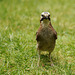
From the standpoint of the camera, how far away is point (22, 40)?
4887 millimetres

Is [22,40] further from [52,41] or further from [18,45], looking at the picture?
[52,41]

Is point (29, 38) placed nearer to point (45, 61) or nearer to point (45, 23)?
point (45, 61)

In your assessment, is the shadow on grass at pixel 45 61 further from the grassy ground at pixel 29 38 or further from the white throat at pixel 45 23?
the white throat at pixel 45 23

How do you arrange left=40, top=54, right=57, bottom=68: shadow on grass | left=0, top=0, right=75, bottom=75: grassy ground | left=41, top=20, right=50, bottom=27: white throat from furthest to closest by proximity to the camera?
1. left=40, top=54, right=57, bottom=68: shadow on grass
2. left=0, top=0, right=75, bottom=75: grassy ground
3. left=41, top=20, right=50, bottom=27: white throat

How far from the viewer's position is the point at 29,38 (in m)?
5.08

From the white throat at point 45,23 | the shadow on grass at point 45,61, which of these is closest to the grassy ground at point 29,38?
the shadow on grass at point 45,61

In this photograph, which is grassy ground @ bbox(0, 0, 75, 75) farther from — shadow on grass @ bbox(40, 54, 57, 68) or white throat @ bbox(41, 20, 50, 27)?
white throat @ bbox(41, 20, 50, 27)

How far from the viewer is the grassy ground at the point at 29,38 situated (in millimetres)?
3861

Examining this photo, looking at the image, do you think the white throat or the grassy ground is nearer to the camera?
the white throat

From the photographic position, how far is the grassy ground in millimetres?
3861

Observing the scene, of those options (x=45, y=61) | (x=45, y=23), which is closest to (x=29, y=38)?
(x=45, y=61)

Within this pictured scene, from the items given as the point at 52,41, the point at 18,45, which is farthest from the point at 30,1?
the point at 52,41

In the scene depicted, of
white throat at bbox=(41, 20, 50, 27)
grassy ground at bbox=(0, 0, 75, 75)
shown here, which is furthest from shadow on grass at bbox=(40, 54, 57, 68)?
white throat at bbox=(41, 20, 50, 27)

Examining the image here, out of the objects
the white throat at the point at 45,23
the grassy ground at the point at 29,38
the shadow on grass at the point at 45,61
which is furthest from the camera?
the shadow on grass at the point at 45,61
